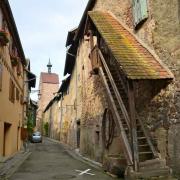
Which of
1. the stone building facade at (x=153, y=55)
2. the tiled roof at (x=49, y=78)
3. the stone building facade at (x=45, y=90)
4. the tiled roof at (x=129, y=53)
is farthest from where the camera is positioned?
the tiled roof at (x=49, y=78)

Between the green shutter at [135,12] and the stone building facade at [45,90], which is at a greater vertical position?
the stone building facade at [45,90]

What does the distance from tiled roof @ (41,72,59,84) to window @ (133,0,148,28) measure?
245 feet

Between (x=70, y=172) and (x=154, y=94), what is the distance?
514cm

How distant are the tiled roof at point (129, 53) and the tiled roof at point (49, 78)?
73.6 meters

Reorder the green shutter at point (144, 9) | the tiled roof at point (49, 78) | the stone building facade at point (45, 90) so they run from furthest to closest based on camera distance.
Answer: the tiled roof at point (49, 78)
the stone building facade at point (45, 90)
the green shutter at point (144, 9)

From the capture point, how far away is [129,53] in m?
12.9

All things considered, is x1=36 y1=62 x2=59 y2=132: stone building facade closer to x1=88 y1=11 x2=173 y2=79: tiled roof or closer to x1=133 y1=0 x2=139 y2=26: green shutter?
x1=88 y1=11 x2=173 y2=79: tiled roof

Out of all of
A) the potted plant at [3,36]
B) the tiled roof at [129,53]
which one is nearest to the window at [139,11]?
the tiled roof at [129,53]

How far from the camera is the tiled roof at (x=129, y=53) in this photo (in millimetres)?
11688

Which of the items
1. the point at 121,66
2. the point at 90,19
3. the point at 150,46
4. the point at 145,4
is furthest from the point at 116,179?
the point at 90,19

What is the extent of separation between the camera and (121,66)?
11.9m

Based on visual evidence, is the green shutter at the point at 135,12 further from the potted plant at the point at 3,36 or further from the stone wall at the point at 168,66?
the potted plant at the point at 3,36

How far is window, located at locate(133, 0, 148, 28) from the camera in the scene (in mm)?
13070

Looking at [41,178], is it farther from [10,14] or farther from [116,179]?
[10,14]
